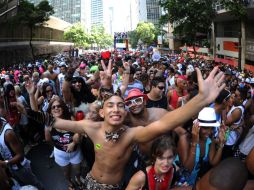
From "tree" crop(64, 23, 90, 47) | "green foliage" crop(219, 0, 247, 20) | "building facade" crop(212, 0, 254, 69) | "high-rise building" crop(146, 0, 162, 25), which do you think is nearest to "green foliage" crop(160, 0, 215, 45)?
"building facade" crop(212, 0, 254, 69)

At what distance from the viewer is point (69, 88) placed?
24.1ft

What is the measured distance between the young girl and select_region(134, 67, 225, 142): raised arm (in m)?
0.13

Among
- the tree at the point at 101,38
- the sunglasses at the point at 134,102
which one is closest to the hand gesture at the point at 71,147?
the sunglasses at the point at 134,102

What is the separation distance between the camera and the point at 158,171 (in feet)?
10.8

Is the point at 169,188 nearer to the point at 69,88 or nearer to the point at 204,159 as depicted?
the point at 204,159

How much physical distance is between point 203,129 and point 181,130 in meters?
0.22

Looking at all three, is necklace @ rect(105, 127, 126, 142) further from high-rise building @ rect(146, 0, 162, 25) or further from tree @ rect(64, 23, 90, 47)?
high-rise building @ rect(146, 0, 162, 25)

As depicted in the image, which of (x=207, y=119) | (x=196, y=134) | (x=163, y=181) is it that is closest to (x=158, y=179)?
(x=163, y=181)

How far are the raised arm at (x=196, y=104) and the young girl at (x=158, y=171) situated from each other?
5.3 inches

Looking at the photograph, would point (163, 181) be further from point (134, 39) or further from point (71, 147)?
point (134, 39)

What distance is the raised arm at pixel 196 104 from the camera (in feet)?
9.52

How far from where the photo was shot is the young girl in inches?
127

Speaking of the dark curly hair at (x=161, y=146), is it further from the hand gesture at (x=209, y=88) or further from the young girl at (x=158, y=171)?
the hand gesture at (x=209, y=88)

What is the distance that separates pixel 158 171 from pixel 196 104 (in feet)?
2.30
